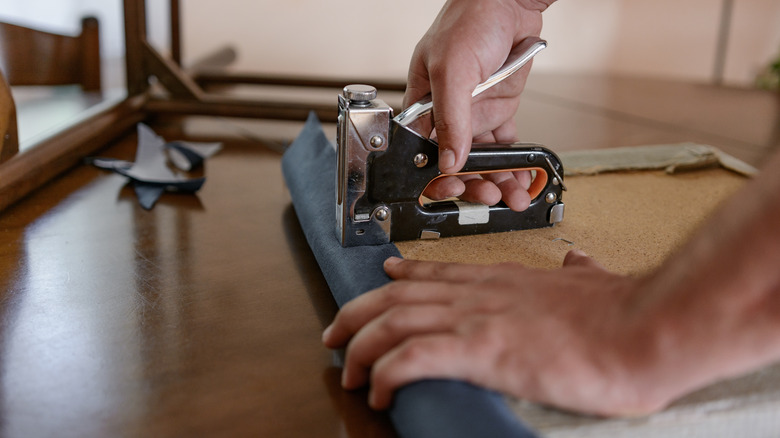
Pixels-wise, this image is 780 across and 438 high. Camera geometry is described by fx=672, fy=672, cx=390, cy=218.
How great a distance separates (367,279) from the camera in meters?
0.69

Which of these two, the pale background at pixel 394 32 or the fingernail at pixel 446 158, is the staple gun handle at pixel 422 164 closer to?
the fingernail at pixel 446 158

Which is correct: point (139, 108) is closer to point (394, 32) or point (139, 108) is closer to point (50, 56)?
point (50, 56)

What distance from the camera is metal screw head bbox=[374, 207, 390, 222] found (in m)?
0.79

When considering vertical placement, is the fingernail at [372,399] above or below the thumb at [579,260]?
below

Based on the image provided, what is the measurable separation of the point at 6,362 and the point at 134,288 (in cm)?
17

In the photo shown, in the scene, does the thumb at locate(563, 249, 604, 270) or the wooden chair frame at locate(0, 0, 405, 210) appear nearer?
the thumb at locate(563, 249, 604, 270)

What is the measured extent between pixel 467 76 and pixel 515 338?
450 millimetres

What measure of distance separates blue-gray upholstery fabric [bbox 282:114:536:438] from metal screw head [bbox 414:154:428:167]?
102 mm

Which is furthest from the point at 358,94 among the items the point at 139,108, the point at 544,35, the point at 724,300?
the point at 544,35

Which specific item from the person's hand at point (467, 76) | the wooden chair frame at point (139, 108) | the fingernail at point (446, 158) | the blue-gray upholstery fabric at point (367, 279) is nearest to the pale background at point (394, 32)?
the wooden chair frame at point (139, 108)

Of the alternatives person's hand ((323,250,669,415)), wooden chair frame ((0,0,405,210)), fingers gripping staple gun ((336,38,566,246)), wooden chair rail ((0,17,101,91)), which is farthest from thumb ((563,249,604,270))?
wooden chair rail ((0,17,101,91))

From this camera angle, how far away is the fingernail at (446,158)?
79 centimetres

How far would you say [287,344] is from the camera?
64cm

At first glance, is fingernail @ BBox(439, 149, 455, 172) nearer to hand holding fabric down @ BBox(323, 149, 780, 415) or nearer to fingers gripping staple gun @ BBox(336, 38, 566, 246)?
fingers gripping staple gun @ BBox(336, 38, 566, 246)
